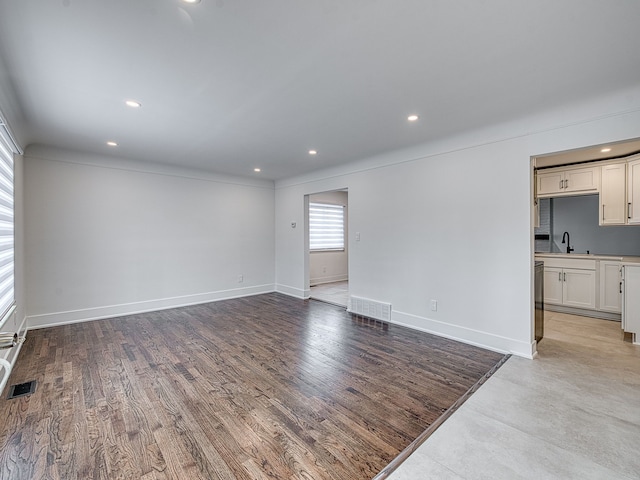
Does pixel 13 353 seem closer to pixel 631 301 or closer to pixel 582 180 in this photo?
pixel 631 301

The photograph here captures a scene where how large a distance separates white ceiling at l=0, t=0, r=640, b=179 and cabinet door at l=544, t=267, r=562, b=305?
124 inches

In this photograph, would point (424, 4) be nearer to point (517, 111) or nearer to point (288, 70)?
point (288, 70)

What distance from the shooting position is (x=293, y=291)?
250 inches

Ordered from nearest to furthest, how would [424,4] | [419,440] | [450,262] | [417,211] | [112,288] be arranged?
[424,4] → [419,440] → [450,262] → [417,211] → [112,288]

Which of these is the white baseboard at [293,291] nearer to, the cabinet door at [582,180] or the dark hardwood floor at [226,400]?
the dark hardwood floor at [226,400]

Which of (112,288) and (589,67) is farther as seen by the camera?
(112,288)

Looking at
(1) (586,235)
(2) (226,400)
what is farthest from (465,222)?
(2) (226,400)

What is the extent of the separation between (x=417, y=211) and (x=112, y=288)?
4923 millimetres

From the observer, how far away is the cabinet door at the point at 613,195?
4.19 m

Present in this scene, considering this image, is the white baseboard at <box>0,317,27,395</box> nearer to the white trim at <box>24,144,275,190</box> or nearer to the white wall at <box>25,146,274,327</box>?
the white wall at <box>25,146,274,327</box>

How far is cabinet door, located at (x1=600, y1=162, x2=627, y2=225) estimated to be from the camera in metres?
4.19

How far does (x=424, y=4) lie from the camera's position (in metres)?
1.58

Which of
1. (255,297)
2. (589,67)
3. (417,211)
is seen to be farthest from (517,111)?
(255,297)

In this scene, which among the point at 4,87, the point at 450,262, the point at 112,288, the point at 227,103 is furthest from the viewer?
the point at 112,288
